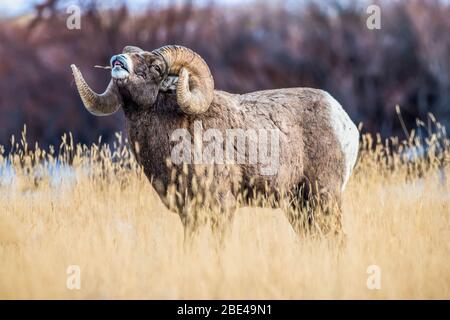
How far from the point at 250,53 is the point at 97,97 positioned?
984 cm

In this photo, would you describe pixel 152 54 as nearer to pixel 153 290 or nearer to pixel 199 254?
pixel 199 254

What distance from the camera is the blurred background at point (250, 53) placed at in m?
14.6

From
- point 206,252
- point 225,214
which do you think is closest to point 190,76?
point 225,214

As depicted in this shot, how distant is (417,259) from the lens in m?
5.90

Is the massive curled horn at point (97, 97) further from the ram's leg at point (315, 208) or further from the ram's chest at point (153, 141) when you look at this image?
the ram's leg at point (315, 208)

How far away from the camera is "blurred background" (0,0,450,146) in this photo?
14.6 metres

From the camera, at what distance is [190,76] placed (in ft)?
21.3

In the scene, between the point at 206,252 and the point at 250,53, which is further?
the point at 250,53

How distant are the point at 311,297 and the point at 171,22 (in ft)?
41.5

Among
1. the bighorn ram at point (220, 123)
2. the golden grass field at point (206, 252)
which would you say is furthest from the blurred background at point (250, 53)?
the bighorn ram at point (220, 123)

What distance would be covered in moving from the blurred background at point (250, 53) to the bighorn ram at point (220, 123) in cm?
738

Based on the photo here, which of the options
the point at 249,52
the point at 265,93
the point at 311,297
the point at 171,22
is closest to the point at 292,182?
the point at 265,93

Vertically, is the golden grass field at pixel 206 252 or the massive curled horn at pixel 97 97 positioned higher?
the massive curled horn at pixel 97 97

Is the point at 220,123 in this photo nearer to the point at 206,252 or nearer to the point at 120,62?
the point at 120,62
